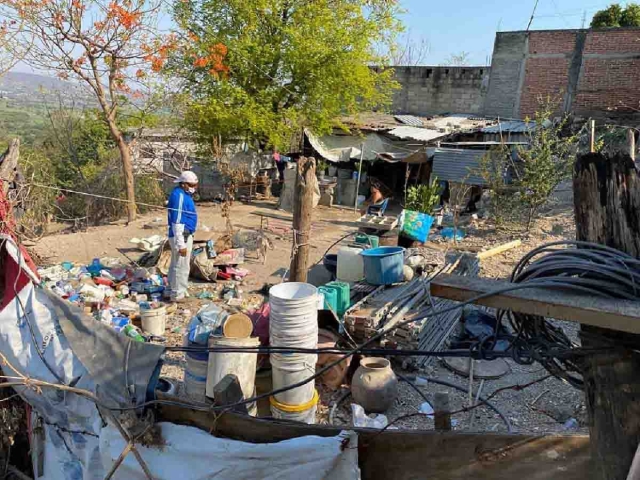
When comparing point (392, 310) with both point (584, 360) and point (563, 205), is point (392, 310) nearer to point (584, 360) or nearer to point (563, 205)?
point (584, 360)

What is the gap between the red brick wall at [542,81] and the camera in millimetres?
20219

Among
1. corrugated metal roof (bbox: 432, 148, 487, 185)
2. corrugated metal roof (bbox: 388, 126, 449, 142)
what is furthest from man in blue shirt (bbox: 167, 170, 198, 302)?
corrugated metal roof (bbox: 388, 126, 449, 142)

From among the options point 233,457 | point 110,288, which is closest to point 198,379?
point 233,457

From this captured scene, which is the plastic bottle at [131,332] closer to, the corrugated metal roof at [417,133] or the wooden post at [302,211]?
the wooden post at [302,211]

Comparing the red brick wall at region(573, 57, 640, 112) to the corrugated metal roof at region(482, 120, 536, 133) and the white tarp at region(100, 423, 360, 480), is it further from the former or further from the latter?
the white tarp at region(100, 423, 360, 480)

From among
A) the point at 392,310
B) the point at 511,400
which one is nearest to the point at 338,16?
the point at 392,310

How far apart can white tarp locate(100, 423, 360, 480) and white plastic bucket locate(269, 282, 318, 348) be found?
2049mm

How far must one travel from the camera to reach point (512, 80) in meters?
21.6

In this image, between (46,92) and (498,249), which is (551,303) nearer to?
(498,249)

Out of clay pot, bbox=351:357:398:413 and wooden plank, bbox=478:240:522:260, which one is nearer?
clay pot, bbox=351:357:398:413

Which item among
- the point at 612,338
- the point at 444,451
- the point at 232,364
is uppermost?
the point at 612,338

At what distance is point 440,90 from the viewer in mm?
24375

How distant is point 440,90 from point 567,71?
5893 millimetres

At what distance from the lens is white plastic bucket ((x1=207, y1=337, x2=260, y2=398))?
4402 millimetres
